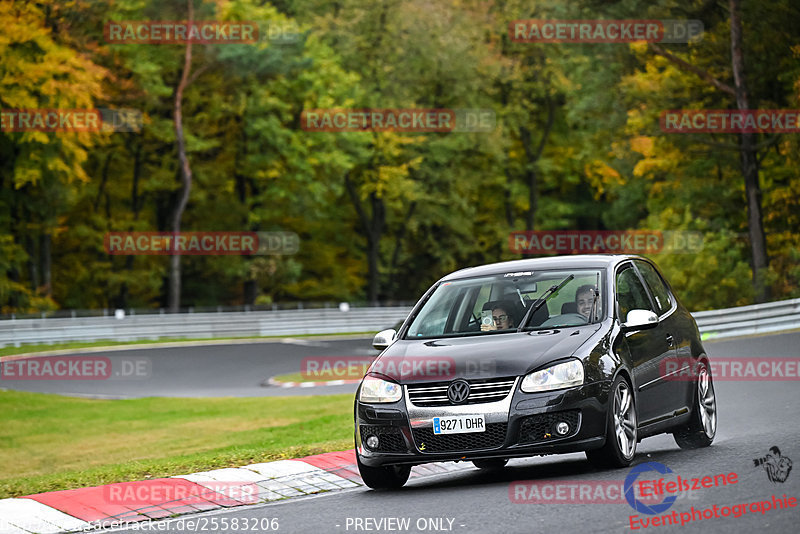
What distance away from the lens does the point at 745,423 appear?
12539mm

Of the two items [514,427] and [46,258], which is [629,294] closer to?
[514,427]

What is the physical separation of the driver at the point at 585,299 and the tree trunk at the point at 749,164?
2609 cm

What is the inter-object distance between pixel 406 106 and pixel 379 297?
42.4 feet

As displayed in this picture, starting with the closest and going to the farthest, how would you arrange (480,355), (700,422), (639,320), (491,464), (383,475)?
1. (480,355)
2. (383,475)
3. (639,320)
4. (491,464)
5. (700,422)

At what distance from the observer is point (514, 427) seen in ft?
27.6

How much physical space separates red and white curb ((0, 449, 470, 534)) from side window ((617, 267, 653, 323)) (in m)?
2.04

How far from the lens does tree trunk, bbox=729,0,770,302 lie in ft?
115

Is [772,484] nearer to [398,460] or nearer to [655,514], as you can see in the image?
[655,514]

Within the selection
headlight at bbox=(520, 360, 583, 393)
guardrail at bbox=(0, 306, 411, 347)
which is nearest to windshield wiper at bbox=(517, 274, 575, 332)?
headlight at bbox=(520, 360, 583, 393)

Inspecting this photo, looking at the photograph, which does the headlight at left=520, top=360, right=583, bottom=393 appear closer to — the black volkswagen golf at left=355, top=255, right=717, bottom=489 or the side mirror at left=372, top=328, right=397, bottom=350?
the black volkswagen golf at left=355, top=255, right=717, bottom=489

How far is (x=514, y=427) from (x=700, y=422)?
9.21 feet

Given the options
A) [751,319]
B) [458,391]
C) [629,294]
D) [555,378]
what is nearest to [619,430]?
[555,378]

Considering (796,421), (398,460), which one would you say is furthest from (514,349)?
(796,421)

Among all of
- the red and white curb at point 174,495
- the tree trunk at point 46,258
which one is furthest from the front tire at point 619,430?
the tree trunk at point 46,258
